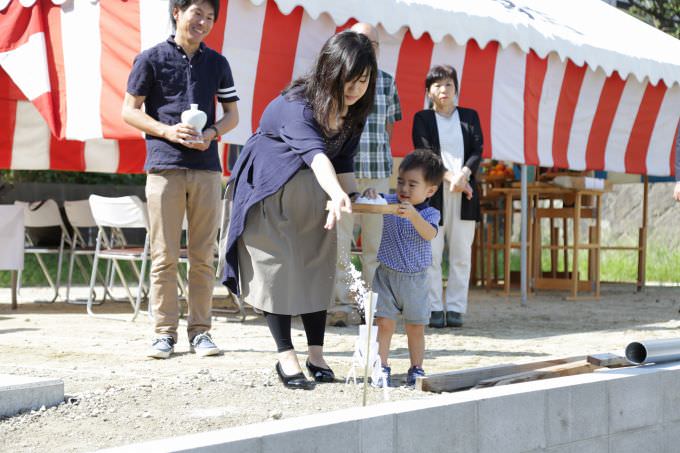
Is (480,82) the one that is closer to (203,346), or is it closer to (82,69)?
(82,69)

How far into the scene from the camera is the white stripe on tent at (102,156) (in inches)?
343

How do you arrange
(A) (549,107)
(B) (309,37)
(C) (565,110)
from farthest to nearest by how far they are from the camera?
(C) (565,110)
(A) (549,107)
(B) (309,37)

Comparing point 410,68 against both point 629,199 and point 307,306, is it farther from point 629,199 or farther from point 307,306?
point 629,199

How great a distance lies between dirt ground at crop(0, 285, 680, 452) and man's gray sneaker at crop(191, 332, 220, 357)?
7cm

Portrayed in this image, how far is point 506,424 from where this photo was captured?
313cm

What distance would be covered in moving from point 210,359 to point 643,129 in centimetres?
551

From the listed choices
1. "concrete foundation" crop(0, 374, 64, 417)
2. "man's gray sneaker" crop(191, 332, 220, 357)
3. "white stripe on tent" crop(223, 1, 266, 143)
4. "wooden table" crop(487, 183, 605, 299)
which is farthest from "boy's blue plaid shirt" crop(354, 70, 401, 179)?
"wooden table" crop(487, 183, 605, 299)

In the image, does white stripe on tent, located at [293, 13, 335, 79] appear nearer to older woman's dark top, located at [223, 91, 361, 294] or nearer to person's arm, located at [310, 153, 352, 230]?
older woman's dark top, located at [223, 91, 361, 294]

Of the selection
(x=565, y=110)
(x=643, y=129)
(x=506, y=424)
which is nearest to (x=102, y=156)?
(x=565, y=110)

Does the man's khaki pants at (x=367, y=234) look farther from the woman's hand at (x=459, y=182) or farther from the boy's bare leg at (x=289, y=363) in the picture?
the boy's bare leg at (x=289, y=363)

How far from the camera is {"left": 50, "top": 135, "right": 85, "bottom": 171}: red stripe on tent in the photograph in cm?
841

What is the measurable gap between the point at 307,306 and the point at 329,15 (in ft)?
9.00

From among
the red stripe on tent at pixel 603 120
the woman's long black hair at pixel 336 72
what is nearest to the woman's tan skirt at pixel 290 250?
the woman's long black hair at pixel 336 72

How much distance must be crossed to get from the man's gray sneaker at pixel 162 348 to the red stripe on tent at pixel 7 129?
159 inches
